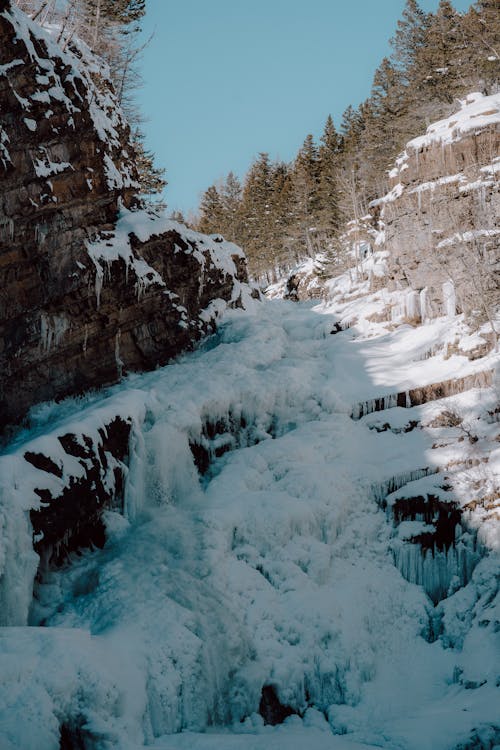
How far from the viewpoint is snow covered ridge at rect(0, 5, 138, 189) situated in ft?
42.9

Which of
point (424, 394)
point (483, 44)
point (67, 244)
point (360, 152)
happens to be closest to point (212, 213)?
point (360, 152)

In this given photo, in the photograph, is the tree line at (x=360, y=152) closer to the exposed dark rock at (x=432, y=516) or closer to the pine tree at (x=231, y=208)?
the pine tree at (x=231, y=208)

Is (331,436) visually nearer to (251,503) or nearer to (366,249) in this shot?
(251,503)

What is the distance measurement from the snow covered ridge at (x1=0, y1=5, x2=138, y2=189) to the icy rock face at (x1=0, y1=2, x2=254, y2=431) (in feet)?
0.11

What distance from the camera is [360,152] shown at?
135ft

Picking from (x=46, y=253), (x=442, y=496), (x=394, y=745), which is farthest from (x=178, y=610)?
(x=46, y=253)

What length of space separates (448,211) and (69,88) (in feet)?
46.4

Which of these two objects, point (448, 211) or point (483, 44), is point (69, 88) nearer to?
point (448, 211)

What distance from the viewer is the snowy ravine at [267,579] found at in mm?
6789

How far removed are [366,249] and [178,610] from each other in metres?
34.2

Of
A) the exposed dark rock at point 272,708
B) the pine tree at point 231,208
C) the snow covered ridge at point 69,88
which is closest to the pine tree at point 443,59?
the pine tree at point 231,208

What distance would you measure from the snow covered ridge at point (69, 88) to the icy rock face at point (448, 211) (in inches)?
459

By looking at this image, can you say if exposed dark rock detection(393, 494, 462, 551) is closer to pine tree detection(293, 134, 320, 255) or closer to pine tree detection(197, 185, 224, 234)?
pine tree detection(293, 134, 320, 255)

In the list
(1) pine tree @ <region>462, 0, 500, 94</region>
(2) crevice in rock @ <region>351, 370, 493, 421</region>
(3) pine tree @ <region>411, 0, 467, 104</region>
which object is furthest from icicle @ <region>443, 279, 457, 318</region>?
(3) pine tree @ <region>411, 0, 467, 104</region>
